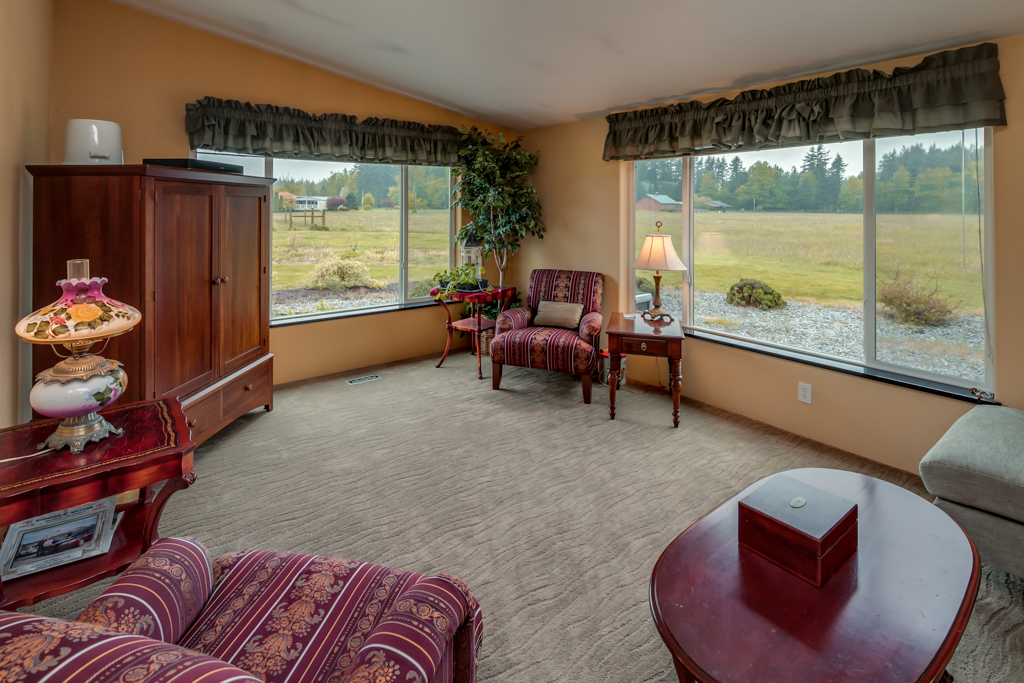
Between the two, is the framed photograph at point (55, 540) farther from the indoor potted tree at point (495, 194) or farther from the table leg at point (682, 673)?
the indoor potted tree at point (495, 194)

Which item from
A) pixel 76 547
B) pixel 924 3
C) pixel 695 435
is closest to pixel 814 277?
pixel 695 435

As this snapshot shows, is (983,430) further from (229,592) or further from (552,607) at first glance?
(229,592)

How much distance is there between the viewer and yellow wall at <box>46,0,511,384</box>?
126 inches

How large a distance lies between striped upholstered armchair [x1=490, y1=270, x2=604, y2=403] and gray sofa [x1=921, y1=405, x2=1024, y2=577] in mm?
2217

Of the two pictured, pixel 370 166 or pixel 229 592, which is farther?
pixel 370 166

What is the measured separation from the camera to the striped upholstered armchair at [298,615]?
106 centimetres

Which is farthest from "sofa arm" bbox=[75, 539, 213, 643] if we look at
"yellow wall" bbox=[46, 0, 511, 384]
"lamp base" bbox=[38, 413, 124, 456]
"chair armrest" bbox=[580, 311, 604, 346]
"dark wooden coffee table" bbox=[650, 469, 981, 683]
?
"chair armrest" bbox=[580, 311, 604, 346]

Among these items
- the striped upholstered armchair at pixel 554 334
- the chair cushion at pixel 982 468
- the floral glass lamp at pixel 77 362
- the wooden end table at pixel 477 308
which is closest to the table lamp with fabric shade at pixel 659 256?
the striped upholstered armchair at pixel 554 334

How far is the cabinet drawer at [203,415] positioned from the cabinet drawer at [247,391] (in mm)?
93

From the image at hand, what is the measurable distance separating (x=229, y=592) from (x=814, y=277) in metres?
3.60

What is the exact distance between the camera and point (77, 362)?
172 cm

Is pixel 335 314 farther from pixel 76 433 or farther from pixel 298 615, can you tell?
pixel 298 615

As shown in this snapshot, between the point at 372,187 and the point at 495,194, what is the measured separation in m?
1.16

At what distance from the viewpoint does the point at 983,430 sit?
2240 mm
